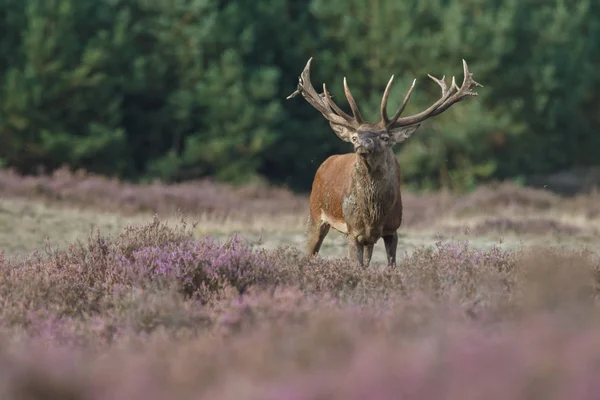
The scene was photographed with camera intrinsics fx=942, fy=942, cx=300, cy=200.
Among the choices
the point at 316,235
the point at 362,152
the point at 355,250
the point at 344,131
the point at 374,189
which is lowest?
the point at 316,235

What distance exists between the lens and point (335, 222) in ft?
33.0

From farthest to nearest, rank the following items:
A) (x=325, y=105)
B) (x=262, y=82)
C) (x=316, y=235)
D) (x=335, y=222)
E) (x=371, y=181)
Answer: (x=262, y=82)
(x=316, y=235)
(x=325, y=105)
(x=335, y=222)
(x=371, y=181)

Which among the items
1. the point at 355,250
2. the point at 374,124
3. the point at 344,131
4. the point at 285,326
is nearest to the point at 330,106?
the point at 344,131

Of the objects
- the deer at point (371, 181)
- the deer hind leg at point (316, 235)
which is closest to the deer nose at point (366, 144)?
the deer at point (371, 181)

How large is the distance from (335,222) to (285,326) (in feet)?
17.6

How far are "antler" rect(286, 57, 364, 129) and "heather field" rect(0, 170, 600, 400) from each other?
5.52ft

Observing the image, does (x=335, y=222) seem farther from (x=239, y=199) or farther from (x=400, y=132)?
(x=239, y=199)

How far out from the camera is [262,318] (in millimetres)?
5387

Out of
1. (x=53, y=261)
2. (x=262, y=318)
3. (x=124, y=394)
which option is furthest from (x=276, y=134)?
(x=124, y=394)

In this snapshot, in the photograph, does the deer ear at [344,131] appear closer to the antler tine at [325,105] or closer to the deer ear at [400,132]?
the antler tine at [325,105]

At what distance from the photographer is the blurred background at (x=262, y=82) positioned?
29469mm

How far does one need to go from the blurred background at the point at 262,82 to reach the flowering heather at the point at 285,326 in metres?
22.0

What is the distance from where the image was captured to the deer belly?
32.0 ft

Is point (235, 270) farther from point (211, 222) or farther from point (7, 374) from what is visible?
point (211, 222)
